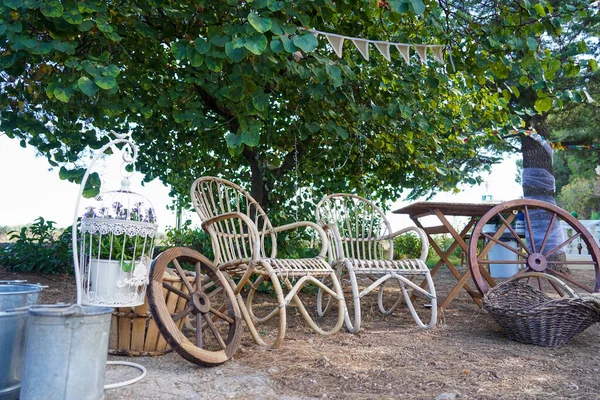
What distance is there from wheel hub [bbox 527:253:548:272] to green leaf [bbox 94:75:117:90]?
274 cm

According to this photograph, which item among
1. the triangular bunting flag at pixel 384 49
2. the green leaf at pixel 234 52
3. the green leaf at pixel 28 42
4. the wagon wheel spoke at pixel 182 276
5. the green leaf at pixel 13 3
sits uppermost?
the triangular bunting flag at pixel 384 49

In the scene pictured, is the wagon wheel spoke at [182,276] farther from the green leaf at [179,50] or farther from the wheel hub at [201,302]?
the green leaf at [179,50]

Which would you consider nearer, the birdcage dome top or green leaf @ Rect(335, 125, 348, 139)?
the birdcage dome top

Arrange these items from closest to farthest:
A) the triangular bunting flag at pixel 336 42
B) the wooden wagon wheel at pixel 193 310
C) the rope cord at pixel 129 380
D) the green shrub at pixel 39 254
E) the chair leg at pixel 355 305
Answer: the rope cord at pixel 129 380 → the wooden wagon wheel at pixel 193 310 → the chair leg at pixel 355 305 → the triangular bunting flag at pixel 336 42 → the green shrub at pixel 39 254

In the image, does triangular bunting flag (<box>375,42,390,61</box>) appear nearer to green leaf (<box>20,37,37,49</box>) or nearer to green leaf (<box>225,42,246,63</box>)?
green leaf (<box>225,42,246,63</box>)

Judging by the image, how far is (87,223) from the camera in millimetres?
1911

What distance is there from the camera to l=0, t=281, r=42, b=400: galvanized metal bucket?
4.85ft

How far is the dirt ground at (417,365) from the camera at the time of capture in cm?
171

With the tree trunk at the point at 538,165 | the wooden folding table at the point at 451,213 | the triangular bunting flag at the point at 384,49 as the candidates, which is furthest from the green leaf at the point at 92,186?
the tree trunk at the point at 538,165

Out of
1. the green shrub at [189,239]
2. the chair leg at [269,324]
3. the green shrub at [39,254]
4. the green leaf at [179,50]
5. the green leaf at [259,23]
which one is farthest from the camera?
the green shrub at [189,239]

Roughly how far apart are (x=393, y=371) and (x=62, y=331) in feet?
4.10

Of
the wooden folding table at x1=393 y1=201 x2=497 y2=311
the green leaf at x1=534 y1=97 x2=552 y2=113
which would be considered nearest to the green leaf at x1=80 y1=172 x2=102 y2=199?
the wooden folding table at x1=393 y1=201 x2=497 y2=311

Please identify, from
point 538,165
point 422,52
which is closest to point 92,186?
point 422,52

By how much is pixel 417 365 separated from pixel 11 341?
1.55m
